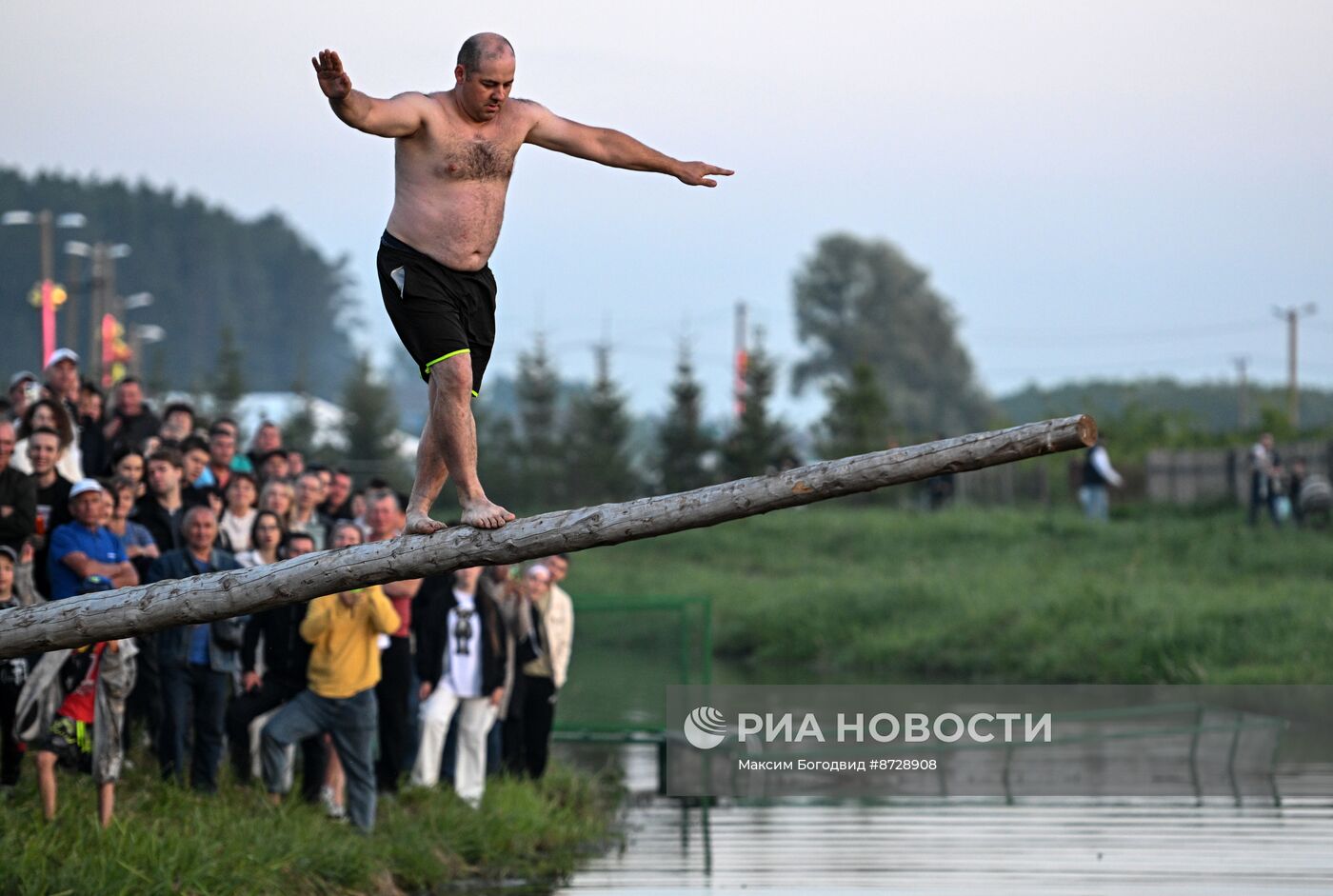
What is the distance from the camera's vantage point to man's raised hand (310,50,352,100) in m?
6.62

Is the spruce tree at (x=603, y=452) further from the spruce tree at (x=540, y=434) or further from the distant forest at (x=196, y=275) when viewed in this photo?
the distant forest at (x=196, y=275)

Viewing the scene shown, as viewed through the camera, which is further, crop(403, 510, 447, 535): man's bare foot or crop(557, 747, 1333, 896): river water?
crop(557, 747, 1333, 896): river water

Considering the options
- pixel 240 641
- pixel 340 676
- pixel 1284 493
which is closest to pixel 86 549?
pixel 240 641

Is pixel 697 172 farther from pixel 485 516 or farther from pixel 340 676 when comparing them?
pixel 340 676

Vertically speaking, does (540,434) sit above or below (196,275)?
below

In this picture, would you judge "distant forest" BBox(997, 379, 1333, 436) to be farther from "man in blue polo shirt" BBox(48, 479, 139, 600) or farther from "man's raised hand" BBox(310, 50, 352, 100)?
"man's raised hand" BBox(310, 50, 352, 100)

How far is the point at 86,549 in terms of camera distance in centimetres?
1095

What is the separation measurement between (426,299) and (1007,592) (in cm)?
2468

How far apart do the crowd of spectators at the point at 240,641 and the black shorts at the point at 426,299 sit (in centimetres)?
276

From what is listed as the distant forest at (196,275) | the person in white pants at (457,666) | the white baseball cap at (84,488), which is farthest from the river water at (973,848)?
the distant forest at (196,275)

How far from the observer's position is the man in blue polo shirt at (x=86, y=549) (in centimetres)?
1084

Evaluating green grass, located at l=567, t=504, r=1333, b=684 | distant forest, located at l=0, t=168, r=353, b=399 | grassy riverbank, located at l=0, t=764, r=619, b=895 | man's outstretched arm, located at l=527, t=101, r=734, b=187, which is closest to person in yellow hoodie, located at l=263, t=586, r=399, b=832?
grassy riverbank, located at l=0, t=764, r=619, b=895

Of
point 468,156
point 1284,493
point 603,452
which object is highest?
point 603,452

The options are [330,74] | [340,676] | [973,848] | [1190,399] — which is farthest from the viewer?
[1190,399]
